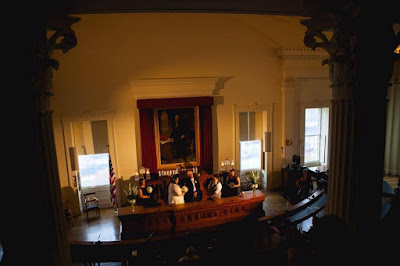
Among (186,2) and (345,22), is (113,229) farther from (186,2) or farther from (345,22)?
(345,22)

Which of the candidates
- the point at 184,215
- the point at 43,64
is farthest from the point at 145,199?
the point at 43,64

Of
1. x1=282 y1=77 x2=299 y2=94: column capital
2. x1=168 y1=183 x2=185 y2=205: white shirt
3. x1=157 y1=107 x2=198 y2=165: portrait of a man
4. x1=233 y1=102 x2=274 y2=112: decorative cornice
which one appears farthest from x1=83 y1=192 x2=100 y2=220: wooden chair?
x1=282 y1=77 x2=299 y2=94: column capital

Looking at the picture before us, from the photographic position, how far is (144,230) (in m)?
7.45

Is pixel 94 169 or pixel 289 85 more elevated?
pixel 289 85

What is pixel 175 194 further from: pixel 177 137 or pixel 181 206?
pixel 177 137

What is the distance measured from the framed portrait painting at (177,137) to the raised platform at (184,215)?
8.84ft

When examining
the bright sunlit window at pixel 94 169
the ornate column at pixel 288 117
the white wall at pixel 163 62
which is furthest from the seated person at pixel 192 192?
the ornate column at pixel 288 117

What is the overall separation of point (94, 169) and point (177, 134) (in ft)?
12.3

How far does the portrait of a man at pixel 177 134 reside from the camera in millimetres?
10109

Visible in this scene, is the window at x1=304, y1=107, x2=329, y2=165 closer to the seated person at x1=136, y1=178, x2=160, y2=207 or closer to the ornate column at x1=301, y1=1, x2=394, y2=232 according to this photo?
the seated person at x1=136, y1=178, x2=160, y2=207

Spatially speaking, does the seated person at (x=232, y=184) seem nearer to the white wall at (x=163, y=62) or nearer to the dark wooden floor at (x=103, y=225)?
the dark wooden floor at (x=103, y=225)

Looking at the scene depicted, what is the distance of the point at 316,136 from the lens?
1207 centimetres

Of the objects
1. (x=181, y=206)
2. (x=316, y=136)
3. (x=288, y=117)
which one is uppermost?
(x=288, y=117)

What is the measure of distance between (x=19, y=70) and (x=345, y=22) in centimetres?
373
